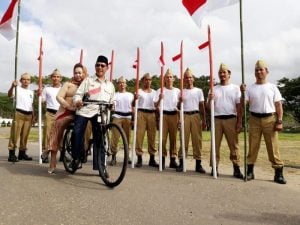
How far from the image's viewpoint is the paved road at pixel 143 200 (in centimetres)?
443

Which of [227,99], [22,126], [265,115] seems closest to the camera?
[265,115]

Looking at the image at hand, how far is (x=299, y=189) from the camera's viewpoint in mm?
6746

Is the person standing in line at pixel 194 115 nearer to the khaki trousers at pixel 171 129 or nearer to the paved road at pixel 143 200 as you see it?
the khaki trousers at pixel 171 129

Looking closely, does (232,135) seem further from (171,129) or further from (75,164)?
(75,164)

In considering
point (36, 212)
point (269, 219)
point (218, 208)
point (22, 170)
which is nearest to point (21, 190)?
point (36, 212)

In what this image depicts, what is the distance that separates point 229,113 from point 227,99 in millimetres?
287

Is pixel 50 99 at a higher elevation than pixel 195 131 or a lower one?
higher

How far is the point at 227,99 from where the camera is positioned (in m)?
7.92

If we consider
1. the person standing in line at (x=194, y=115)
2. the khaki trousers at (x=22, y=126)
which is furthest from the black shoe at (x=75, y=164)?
the khaki trousers at (x=22, y=126)

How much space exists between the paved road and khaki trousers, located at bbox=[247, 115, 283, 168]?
0.43 m

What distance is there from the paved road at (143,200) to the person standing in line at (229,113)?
725mm

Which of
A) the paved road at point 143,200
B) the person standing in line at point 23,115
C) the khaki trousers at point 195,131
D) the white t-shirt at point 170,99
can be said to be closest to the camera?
the paved road at point 143,200

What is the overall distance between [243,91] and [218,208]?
10.1ft

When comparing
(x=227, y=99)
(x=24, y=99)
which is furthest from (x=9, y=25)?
(x=227, y=99)
